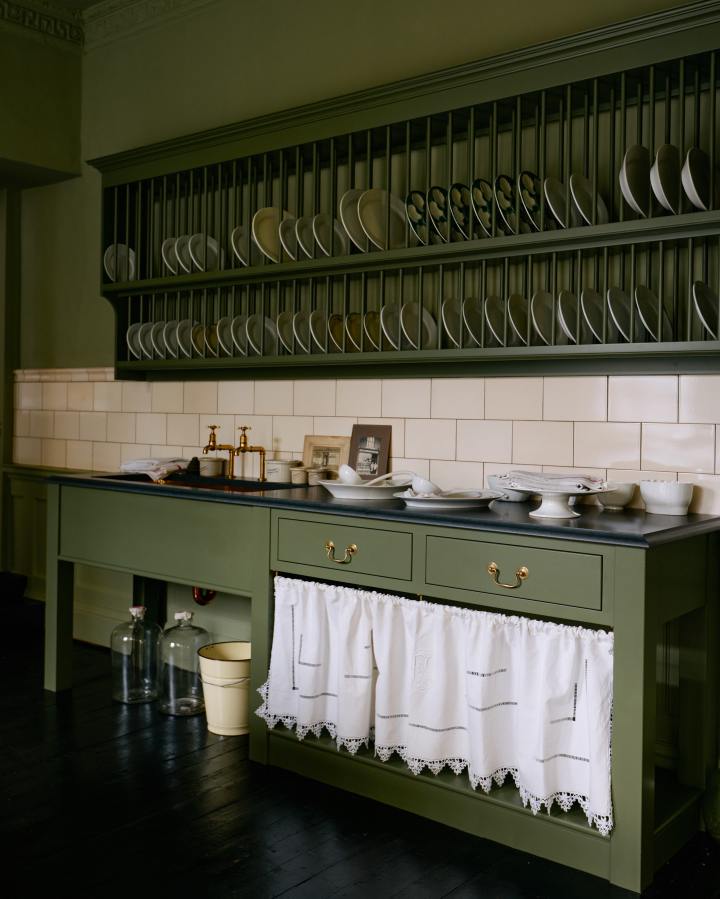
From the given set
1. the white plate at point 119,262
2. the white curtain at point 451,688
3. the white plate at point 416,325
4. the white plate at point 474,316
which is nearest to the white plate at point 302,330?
the white plate at point 416,325

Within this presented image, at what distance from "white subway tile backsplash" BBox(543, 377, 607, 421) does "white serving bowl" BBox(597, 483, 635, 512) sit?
0.28 meters

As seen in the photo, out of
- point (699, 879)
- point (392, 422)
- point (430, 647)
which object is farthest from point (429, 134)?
point (699, 879)

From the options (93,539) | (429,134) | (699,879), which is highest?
(429,134)

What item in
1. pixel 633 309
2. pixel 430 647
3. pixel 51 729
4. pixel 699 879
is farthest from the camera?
pixel 51 729

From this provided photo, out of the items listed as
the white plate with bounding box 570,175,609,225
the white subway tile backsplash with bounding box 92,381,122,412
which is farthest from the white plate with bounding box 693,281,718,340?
the white subway tile backsplash with bounding box 92,381,122,412

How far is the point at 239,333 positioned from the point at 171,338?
47 cm

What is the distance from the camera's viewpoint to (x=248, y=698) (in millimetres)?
3424

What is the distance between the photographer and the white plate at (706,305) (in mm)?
2773

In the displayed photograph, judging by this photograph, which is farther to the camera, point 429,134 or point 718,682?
point 429,134

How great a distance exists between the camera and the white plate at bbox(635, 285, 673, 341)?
291cm

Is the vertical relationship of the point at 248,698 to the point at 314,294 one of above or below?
below

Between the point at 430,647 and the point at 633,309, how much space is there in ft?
4.10

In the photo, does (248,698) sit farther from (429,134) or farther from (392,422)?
(429,134)

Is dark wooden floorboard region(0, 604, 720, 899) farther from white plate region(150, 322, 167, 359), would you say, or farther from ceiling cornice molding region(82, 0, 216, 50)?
ceiling cornice molding region(82, 0, 216, 50)
